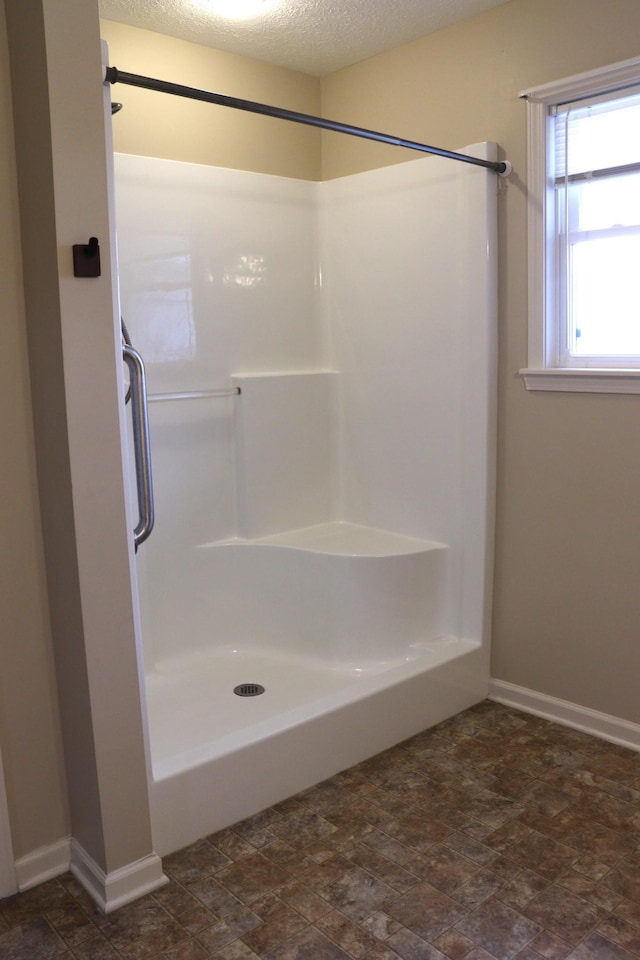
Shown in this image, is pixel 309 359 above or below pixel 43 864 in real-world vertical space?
above

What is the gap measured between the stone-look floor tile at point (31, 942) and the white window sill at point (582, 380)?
2.07 m

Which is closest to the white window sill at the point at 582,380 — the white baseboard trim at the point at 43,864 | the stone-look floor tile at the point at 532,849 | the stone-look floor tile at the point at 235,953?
the stone-look floor tile at the point at 532,849

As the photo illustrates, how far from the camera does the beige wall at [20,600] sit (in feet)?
5.99

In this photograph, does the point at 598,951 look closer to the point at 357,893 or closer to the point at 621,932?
the point at 621,932

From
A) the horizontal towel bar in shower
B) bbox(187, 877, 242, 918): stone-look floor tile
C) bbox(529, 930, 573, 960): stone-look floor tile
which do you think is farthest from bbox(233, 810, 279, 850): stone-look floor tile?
the horizontal towel bar in shower

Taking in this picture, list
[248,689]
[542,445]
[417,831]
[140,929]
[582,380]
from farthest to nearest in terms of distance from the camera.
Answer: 1. [248,689]
2. [542,445]
3. [582,380]
4. [417,831]
5. [140,929]

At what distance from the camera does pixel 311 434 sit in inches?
133

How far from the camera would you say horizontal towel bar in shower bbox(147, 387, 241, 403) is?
9.52ft

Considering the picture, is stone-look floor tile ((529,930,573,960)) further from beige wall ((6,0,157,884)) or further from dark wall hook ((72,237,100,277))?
dark wall hook ((72,237,100,277))

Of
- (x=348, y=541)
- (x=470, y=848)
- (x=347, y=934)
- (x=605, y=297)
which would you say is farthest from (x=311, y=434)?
(x=347, y=934)

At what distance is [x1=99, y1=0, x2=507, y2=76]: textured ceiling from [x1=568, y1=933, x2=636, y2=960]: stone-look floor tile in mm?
2662

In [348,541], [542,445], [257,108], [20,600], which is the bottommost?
[348,541]

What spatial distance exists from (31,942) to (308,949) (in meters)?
0.62

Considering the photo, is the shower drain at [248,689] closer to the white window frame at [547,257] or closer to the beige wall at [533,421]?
the beige wall at [533,421]
